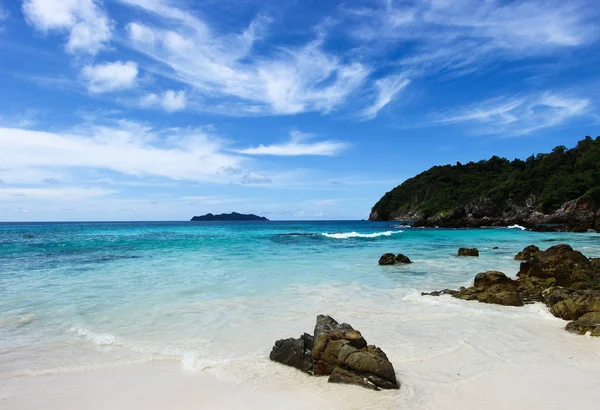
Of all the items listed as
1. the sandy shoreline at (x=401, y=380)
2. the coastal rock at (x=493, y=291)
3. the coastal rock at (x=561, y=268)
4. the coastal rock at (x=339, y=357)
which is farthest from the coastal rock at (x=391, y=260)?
the coastal rock at (x=339, y=357)

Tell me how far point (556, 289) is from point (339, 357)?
8.96 m

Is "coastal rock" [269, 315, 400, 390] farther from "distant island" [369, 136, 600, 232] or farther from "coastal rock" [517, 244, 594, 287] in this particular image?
"distant island" [369, 136, 600, 232]

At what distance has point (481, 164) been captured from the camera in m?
138

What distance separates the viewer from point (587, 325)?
8195mm

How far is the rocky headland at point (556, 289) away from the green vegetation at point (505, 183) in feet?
203

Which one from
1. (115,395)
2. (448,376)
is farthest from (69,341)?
(448,376)

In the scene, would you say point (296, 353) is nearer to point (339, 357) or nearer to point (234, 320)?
point (339, 357)

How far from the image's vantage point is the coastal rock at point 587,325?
26.3ft

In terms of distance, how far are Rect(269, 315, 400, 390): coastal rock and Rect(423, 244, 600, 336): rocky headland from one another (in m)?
5.35

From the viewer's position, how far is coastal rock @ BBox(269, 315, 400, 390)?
228 inches

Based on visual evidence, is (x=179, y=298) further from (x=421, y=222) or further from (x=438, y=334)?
(x=421, y=222)

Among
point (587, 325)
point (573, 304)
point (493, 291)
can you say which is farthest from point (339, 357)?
point (493, 291)

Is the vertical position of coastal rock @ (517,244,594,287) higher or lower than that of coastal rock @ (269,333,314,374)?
higher

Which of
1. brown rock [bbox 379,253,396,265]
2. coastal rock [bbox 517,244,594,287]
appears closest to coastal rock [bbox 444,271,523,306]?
coastal rock [bbox 517,244,594,287]
